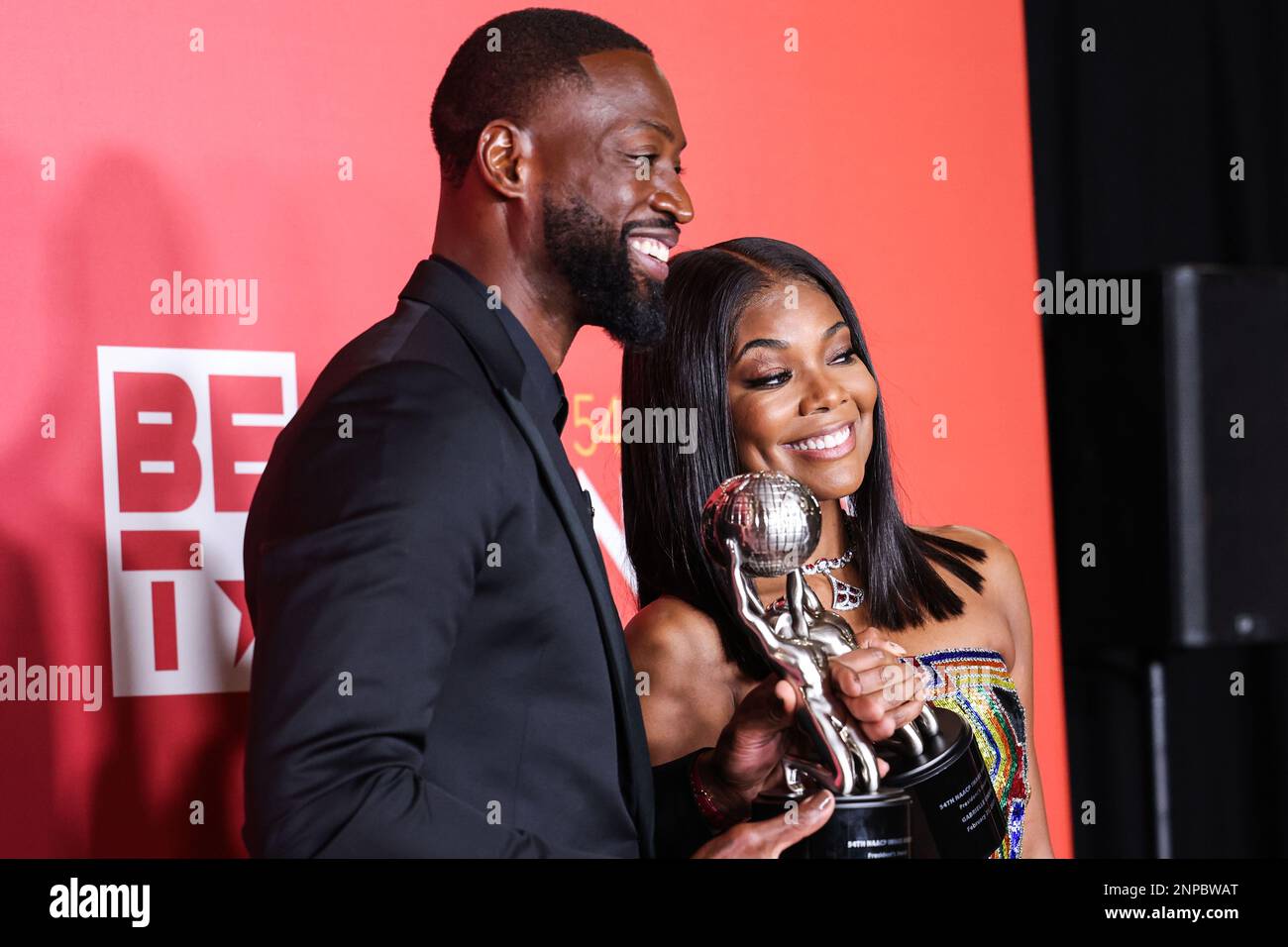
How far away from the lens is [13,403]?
5.34 feet

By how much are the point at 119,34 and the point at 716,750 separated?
1.10 meters

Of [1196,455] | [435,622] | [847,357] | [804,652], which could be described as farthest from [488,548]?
[1196,455]

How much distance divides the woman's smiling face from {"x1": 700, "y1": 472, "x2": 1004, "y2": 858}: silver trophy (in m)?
0.42

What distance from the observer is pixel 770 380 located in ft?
5.78

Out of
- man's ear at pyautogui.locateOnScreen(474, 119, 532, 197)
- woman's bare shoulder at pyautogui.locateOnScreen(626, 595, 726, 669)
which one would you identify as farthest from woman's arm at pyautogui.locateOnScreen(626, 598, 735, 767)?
man's ear at pyautogui.locateOnScreen(474, 119, 532, 197)

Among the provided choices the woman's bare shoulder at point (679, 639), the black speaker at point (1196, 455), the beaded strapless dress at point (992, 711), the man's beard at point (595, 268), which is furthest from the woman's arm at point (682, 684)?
the black speaker at point (1196, 455)

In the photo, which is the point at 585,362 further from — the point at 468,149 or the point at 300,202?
the point at 468,149

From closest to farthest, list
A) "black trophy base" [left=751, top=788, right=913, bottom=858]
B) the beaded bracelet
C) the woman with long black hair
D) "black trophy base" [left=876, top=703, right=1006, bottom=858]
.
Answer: "black trophy base" [left=751, top=788, right=913, bottom=858] → "black trophy base" [left=876, top=703, right=1006, bottom=858] → the beaded bracelet → the woman with long black hair

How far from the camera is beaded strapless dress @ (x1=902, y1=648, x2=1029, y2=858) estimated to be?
1797mm

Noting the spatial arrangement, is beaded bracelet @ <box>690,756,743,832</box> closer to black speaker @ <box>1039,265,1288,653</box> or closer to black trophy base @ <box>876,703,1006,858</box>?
black trophy base @ <box>876,703,1006,858</box>

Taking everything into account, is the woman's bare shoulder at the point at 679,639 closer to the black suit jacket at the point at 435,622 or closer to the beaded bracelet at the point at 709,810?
the beaded bracelet at the point at 709,810

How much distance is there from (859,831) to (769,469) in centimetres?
60

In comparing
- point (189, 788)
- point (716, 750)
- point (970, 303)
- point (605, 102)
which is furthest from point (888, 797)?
point (970, 303)
